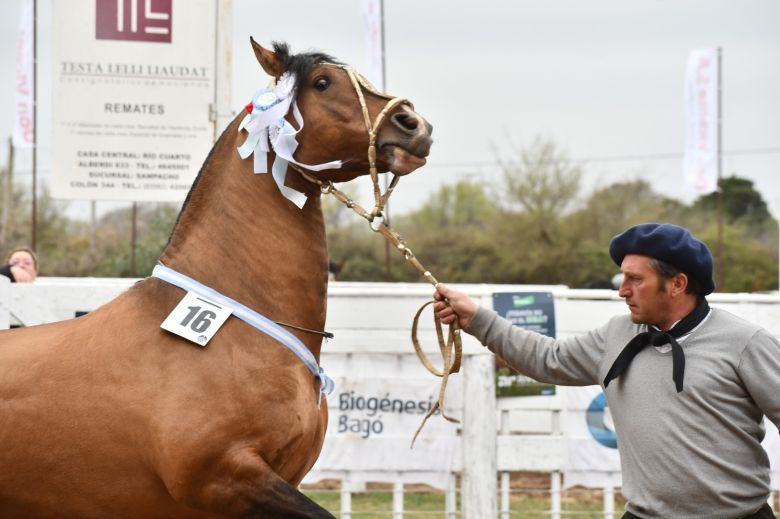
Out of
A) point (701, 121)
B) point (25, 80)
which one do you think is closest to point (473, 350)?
point (25, 80)

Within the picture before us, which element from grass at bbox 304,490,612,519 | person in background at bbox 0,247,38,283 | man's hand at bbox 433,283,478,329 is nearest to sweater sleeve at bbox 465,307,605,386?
man's hand at bbox 433,283,478,329

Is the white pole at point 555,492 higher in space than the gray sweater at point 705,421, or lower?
lower

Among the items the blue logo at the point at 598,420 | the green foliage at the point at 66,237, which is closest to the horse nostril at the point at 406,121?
the blue logo at the point at 598,420

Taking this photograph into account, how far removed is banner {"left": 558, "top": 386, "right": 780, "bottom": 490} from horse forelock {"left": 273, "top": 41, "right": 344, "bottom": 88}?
3.82 m

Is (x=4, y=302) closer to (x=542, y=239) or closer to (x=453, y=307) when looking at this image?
(x=453, y=307)

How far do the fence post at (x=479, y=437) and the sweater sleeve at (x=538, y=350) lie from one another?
7.06ft

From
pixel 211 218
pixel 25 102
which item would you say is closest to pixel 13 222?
pixel 25 102

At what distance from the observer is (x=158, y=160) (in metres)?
7.64

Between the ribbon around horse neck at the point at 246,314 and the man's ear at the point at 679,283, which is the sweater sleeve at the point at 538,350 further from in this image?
the ribbon around horse neck at the point at 246,314

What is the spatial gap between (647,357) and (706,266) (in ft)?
1.30

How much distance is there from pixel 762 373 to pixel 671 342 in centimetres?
32

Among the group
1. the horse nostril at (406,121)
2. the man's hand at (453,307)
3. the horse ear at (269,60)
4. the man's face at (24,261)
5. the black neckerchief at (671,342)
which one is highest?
the horse ear at (269,60)

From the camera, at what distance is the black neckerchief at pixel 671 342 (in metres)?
3.67

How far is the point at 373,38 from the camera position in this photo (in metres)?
21.5
